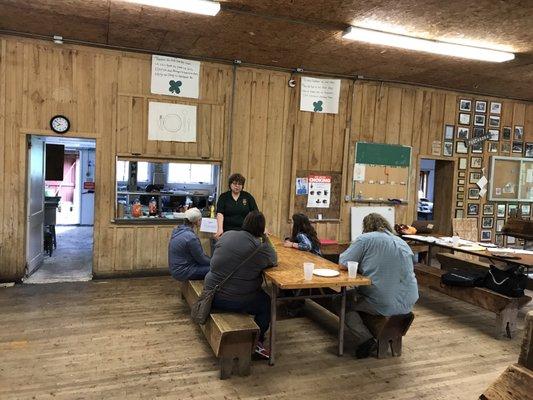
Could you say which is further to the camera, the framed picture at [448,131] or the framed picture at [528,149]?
the framed picture at [528,149]

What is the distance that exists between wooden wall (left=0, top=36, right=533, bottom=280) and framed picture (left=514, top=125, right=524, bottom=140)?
1.65m

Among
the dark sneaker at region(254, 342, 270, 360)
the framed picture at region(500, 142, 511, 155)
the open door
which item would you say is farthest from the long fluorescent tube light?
the open door

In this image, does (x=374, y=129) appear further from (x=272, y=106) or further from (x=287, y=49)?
(x=287, y=49)

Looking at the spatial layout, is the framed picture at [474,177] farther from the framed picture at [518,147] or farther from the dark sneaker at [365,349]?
the dark sneaker at [365,349]

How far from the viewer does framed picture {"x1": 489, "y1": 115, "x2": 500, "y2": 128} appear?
8.34 metres

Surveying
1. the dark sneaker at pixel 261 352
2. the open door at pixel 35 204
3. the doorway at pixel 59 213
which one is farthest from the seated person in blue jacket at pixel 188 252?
the open door at pixel 35 204

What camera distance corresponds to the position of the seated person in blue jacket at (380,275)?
12.0ft

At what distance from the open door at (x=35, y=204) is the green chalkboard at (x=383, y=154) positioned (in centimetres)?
507

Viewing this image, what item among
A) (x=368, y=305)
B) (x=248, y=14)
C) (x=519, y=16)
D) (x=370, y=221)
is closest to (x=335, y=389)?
(x=368, y=305)

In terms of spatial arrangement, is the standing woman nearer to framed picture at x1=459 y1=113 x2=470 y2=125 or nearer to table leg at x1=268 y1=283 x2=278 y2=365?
table leg at x1=268 y1=283 x2=278 y2=365

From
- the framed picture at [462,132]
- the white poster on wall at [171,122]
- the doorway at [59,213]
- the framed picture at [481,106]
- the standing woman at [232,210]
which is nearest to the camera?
the standing woman at [232,210]

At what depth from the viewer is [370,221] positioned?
382 cm

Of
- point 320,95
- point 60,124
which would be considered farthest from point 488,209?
point 60,124

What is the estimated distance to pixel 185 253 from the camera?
4406 mm
